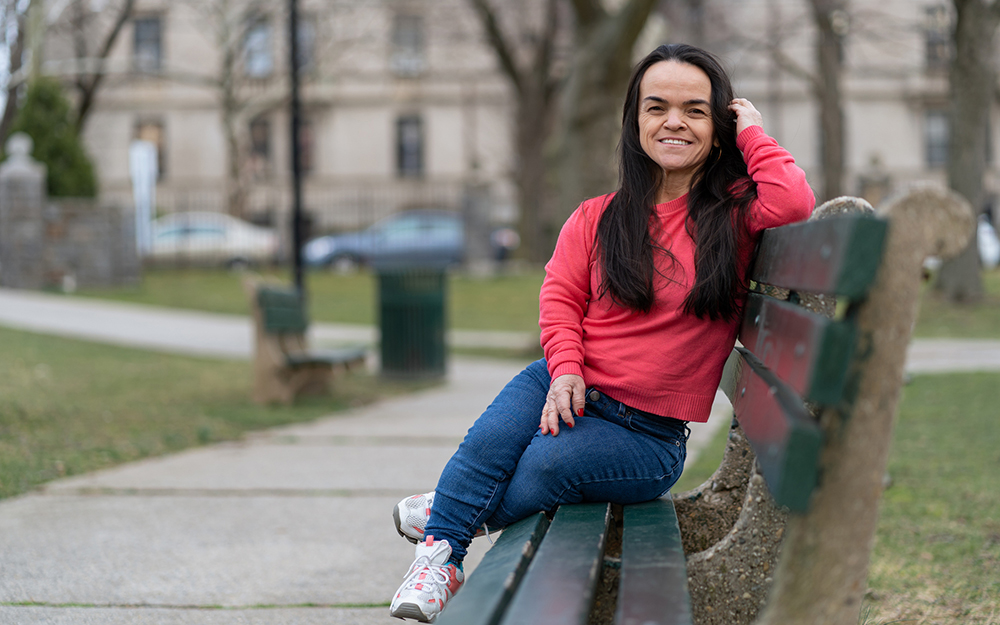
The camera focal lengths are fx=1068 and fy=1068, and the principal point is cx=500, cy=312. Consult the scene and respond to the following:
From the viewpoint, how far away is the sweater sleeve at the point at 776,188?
2.47 m

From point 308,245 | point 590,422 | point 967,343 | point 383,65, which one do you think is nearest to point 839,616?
point 590,422

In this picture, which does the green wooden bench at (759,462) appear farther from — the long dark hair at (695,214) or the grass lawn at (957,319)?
the grass lawn at (957,319)


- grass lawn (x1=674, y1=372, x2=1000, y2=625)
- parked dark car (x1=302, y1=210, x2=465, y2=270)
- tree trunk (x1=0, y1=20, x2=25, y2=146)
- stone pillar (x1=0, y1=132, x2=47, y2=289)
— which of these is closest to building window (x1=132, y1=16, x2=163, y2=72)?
parked dark car (x1=302, y1=210, x2=465, y2=270)

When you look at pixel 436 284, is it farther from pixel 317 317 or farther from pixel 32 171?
pixel 32 171

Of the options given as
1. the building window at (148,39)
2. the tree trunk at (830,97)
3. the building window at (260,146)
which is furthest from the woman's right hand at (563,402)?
the building window at (148,39)

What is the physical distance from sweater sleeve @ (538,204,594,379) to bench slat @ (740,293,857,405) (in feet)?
1.96

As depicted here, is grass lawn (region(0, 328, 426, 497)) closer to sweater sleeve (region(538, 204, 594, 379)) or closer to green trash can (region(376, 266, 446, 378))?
green trash can (region(376, 266, 446, 378))

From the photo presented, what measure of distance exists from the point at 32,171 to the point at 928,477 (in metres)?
16.1

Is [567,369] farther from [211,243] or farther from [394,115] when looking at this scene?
[394,115]

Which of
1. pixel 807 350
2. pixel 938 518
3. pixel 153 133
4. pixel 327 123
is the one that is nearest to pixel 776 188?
pixel 807 350

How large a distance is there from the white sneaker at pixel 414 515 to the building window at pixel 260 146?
38.5m

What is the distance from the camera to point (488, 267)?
24.7 m

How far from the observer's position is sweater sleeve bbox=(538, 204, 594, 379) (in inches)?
102

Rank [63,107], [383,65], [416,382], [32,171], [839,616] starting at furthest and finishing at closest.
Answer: [383,65], [63,107], [32,171], [416,382], [839,616]
